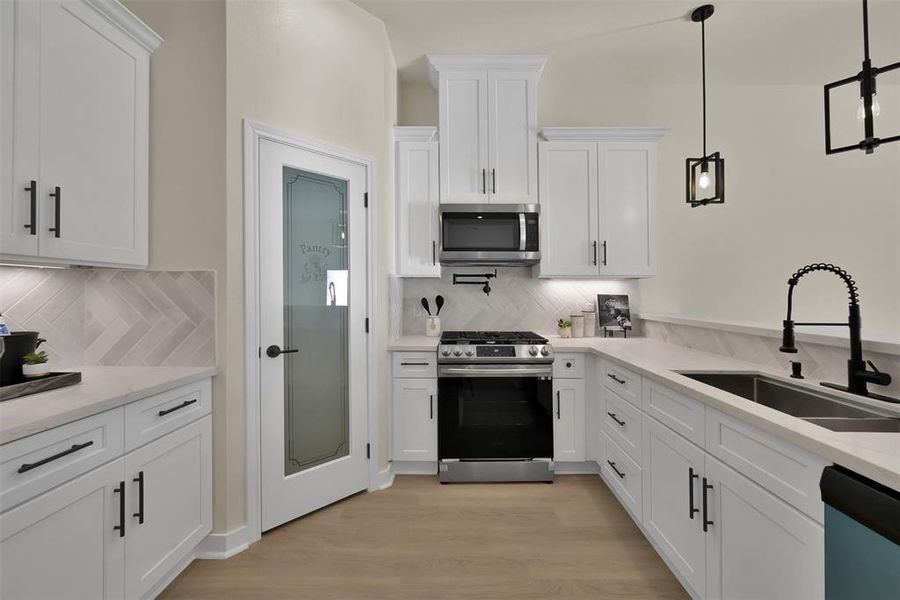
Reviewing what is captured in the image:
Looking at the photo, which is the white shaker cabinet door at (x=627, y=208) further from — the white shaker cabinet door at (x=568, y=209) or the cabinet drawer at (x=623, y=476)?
the cabinet drawer at (x=623, y=476)

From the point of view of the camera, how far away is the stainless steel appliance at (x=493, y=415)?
293 centimetres

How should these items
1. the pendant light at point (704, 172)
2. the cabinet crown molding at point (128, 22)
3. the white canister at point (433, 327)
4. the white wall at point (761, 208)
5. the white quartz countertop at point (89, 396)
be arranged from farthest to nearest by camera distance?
the white wall at point (761, 208), the white canister at point (433, 327), the pendant light at point (704, 172), the cabinet crown molding at point (128, 22), the white quartz countertop at point (89, 396)

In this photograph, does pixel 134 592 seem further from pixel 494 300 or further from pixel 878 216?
pixel 878 216

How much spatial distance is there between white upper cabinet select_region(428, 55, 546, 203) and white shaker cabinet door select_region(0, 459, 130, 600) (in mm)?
2667

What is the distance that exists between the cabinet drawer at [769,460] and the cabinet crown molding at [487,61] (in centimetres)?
283

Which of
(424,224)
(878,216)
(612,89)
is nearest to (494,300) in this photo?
(424,224)

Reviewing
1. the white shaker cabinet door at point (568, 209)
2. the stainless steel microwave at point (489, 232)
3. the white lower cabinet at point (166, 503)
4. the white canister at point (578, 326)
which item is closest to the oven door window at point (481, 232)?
the stainless steel microwave at point (489, 232)

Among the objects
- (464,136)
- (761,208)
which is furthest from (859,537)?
(761,208)

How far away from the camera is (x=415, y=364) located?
9.89 feet

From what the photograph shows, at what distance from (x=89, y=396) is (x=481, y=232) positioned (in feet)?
8.10

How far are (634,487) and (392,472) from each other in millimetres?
1630

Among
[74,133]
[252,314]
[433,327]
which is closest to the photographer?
[74,133]

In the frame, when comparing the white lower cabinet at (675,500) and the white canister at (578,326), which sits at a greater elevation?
the white canister at (578,326)

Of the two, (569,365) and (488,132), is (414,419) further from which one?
(488,132)
